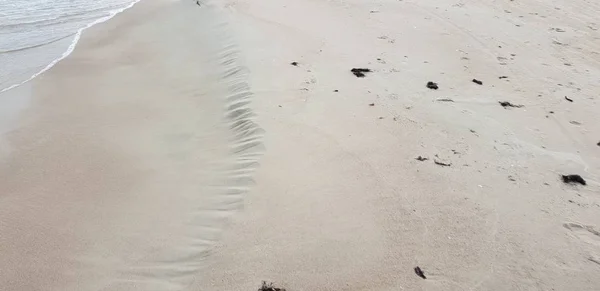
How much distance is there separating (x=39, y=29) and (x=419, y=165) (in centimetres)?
558

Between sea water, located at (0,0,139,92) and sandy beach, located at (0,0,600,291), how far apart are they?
324mm

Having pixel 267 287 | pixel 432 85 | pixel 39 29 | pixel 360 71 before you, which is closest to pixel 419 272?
pixel 267 287

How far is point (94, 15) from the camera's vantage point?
7230 mm

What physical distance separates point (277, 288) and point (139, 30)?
508 cm

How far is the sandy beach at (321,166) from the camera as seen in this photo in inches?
104

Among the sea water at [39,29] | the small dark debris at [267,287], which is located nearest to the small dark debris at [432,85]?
the small dark debris at [267,287]

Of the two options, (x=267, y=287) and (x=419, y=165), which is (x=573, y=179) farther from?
(x=267, y=287)

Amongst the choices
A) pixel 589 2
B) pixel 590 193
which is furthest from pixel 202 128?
pixel 589 2

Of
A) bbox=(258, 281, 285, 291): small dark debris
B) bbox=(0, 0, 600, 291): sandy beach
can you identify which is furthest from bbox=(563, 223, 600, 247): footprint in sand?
bbox=(258, 281, 285, 291): small dark debris

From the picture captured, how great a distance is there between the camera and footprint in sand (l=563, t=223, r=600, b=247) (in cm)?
275

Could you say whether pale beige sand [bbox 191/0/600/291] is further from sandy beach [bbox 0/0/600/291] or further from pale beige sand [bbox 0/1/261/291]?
pale beige sand [bbox 0/1/261/291]

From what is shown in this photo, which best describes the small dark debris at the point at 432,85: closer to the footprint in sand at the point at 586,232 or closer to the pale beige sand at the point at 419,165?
the pale beige sand at the point at 419,165

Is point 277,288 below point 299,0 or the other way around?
below

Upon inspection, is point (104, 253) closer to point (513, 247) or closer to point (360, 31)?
point (513, 247)
